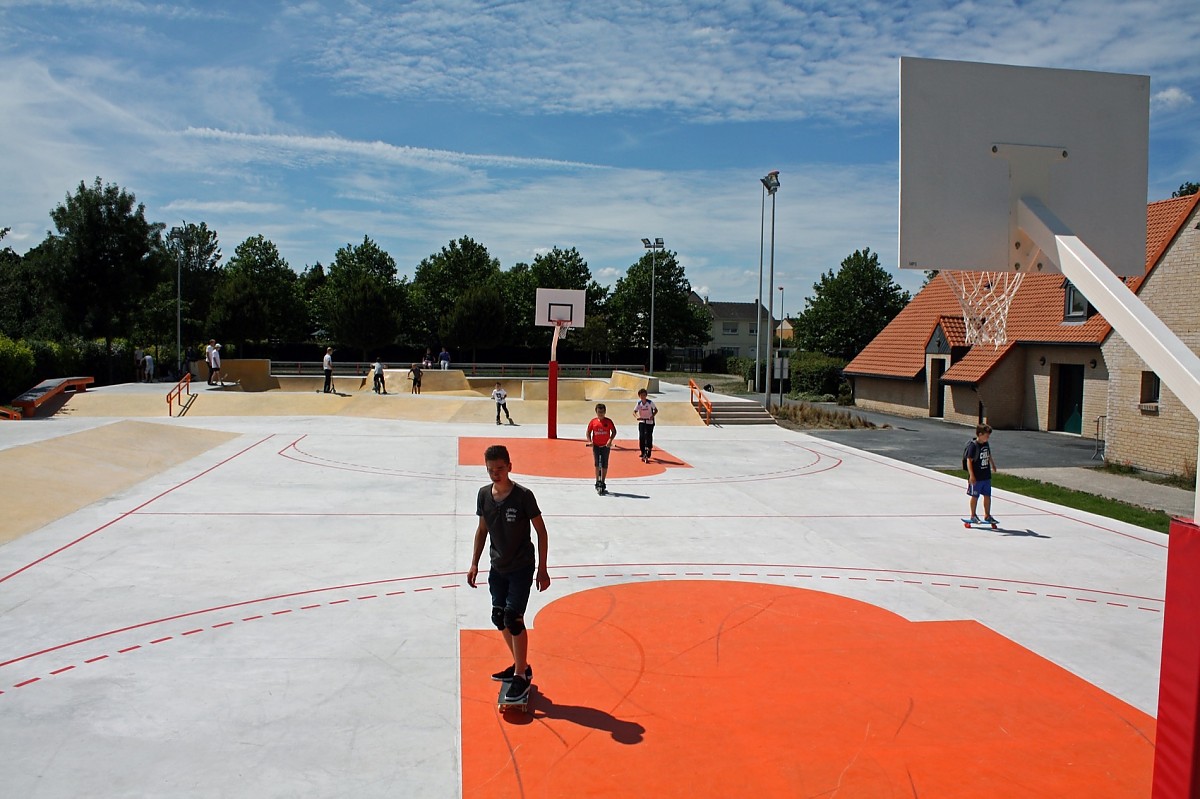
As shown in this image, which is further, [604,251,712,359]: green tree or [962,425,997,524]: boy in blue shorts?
[604,251,712,359]: green tree

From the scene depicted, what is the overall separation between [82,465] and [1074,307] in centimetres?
3052

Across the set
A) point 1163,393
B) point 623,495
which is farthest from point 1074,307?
point 623,495

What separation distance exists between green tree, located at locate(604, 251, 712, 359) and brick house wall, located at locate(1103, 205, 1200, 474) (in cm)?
4992

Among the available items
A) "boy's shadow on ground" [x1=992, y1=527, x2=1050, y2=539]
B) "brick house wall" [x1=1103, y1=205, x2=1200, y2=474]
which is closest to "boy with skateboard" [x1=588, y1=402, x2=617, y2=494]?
"boy's shadow on ground" [x1=992, y1=527, x2=1050, y2=539]

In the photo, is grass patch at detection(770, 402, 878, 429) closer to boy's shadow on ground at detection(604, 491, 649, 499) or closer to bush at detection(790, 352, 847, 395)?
bush at detection(790, 352, 847, 395)

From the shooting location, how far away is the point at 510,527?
253 inches

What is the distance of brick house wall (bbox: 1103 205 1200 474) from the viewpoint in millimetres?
20281

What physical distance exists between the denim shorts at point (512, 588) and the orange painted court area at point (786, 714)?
0.78 metres

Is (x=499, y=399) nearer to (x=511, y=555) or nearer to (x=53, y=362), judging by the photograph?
(x=53, y=362)

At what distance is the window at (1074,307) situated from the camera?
29766 millimetres

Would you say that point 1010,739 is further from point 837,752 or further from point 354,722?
point 354,722

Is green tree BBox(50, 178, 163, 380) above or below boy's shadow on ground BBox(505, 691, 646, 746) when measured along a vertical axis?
above

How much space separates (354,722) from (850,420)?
27846mm

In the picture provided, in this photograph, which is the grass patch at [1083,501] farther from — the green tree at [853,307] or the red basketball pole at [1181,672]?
the green tree at [853,307]
